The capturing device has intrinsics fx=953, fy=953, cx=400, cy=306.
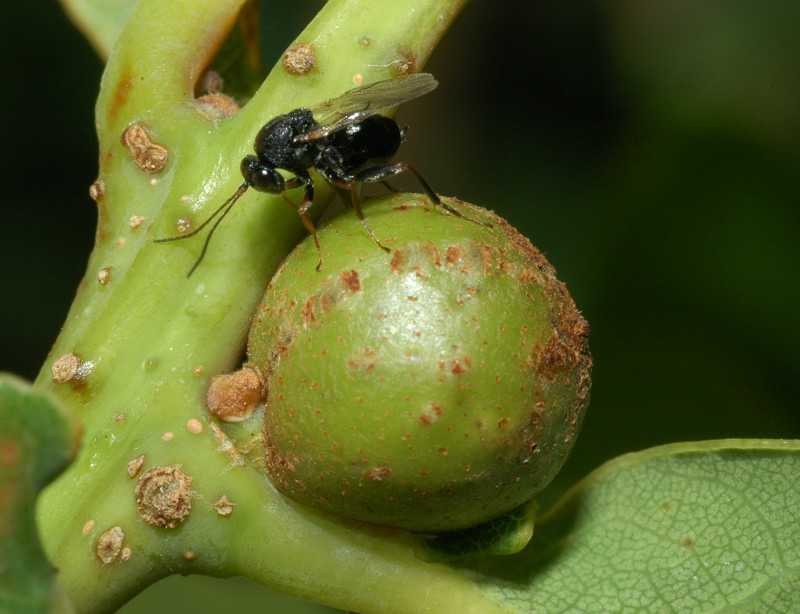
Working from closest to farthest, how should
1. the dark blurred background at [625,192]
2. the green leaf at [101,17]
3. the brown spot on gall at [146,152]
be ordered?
the brown spot on gall at [146,152]
the green leaf at [101,17]
the dark blurred background at [625,192]

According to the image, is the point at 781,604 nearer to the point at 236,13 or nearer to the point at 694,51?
the point at 236,13

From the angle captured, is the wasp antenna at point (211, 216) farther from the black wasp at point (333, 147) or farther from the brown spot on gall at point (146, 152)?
the brown spot on gall at point (146, 152)

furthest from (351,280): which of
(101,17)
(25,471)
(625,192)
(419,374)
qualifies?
(625,192)

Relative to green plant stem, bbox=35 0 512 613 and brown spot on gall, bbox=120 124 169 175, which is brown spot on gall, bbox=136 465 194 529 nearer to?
green plant stem, bbox=35 0 512 613

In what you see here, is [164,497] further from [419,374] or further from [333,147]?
[333,147]

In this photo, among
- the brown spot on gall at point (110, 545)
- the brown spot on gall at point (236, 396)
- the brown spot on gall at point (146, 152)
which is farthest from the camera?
the brown spot on gall at point (146, 152)

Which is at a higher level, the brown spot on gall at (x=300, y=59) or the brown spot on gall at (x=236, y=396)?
the brown spot on gall at (x=300, y=59)

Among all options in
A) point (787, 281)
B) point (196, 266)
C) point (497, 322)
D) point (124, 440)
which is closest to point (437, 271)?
point (497, 322)

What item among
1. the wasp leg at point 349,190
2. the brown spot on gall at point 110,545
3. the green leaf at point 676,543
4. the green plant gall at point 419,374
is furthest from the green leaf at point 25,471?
the green leaf at point 676,543
